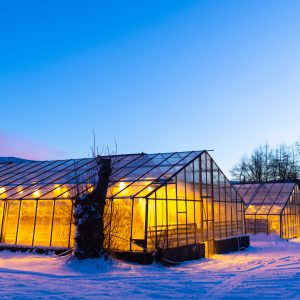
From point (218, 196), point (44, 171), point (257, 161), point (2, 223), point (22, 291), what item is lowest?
point (22, 291)

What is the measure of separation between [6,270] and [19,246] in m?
4.69

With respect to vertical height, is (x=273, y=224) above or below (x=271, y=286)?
above

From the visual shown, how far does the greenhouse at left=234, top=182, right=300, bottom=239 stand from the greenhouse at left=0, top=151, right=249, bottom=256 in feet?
25.5

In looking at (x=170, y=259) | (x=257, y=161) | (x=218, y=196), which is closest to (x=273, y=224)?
(x=218, y=196)

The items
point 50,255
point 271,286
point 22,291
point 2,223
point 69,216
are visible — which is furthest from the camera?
point 2,223

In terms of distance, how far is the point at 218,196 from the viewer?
70.2ft

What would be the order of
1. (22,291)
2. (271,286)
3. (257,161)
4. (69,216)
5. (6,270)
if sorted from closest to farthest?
1. (22,291)
2. (271,286)
3. (6,270)
4. (69,216)
5. (257,161)

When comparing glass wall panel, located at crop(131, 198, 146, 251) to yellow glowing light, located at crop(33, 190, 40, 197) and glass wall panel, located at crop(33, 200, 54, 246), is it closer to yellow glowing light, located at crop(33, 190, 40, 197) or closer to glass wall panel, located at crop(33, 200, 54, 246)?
glass wall panel, located at crop(33, 200, 54, 246)

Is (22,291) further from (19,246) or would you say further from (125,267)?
(19,246)

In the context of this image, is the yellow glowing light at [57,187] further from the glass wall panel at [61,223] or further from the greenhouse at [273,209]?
the greenhouse at [273,209]

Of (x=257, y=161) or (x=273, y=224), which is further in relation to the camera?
(x=257, y=161)

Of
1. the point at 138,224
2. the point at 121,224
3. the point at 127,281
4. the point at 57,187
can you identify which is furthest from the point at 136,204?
A: the point at 127,281

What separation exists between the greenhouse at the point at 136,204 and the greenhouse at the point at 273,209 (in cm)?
778

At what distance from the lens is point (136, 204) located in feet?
51.0
